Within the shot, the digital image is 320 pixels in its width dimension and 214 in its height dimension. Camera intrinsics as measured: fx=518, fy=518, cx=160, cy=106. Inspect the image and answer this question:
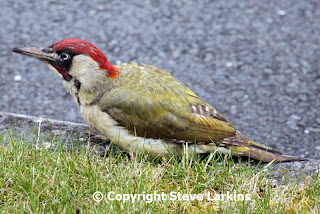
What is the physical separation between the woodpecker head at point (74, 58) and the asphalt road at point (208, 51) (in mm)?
1687

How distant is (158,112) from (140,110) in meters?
0.13

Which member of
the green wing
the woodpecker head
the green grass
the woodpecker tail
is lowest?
the green grass

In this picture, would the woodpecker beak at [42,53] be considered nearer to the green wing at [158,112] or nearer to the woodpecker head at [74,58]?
the woodpecker head at [74,58]

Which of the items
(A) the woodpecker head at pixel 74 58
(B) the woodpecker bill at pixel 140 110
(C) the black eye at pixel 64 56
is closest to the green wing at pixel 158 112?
(B) the woodpecker bill at pixel 140 110

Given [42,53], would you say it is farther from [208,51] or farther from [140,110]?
[208,51]

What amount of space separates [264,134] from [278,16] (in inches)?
89.6

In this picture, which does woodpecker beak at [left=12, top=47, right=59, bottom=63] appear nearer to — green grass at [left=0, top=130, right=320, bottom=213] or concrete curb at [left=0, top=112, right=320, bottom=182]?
concrete curb at [left=0, top=112, right=320, bottom=182]

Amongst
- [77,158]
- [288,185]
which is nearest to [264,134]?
[288,185]

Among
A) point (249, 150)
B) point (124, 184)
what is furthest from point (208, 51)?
point (124, 184)

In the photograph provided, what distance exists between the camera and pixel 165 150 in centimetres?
372

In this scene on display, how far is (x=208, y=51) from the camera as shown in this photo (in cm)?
630

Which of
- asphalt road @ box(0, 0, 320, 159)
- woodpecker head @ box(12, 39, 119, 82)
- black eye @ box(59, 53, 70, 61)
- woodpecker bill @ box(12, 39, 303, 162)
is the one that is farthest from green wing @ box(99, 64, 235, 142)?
asphalt road @ box(0, 0, 320, 159)

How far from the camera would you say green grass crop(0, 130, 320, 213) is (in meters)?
3.04

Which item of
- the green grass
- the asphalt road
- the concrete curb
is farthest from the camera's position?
the asphalt road
